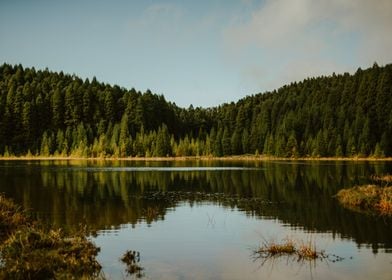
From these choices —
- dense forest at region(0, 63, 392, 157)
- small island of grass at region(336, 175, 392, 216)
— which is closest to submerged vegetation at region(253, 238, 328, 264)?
small island of grass at region(336, 175, 392, 216)

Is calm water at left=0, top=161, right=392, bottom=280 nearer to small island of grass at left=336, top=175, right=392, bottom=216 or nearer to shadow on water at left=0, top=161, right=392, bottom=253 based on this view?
shadow on water at left=0, top=161, right=392, bottom=253

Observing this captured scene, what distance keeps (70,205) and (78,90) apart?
533 ft

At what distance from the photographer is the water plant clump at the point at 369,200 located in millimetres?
34656

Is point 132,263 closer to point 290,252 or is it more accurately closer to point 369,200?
point 290,252

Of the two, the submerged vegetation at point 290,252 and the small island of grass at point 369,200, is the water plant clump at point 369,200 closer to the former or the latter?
the small island of grass at point 369,200

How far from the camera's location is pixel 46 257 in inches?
741

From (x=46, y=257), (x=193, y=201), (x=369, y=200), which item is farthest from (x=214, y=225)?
(x=369, y=200)

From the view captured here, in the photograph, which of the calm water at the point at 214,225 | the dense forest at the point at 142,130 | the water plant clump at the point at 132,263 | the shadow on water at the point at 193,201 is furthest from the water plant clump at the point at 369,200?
the dense forest at the point at 142,130

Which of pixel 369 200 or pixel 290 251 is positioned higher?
pixel 369 200

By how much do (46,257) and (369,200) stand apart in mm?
26190

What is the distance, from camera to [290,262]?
806 inches

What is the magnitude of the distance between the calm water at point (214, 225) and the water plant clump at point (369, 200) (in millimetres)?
1443

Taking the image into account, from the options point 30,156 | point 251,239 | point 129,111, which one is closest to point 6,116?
point 30,156

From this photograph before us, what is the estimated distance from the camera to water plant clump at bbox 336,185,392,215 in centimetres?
3466
